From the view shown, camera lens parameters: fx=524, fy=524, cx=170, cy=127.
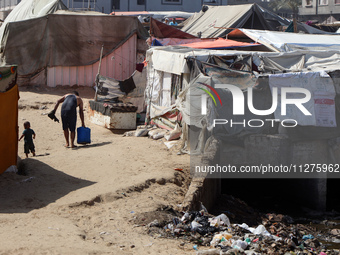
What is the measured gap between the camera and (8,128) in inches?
343

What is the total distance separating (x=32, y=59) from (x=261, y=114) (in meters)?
11.1

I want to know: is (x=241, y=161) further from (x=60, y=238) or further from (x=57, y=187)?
(x=60, y=238)

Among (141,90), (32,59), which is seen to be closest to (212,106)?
(141,90)

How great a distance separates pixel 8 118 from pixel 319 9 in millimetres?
40420

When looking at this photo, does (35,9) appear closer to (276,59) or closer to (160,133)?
(160,133)

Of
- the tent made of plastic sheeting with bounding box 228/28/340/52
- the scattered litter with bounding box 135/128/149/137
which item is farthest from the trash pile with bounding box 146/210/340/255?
the tent made of plastic sheeting with bounding box 228/28/340/52

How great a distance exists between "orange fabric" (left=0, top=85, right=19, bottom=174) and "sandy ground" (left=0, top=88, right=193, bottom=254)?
0.33 meters

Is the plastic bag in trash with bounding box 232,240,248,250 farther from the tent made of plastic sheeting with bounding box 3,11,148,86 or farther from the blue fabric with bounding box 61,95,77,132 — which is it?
the tent made of plastic sheeting with bounding box 3,11,148,86

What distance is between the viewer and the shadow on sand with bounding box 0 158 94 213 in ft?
23.9

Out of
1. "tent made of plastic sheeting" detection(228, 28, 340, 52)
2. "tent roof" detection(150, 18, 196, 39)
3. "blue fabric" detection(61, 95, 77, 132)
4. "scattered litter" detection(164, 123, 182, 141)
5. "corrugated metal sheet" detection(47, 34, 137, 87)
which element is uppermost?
"tent roof" detection(150, 18, 196, 39)

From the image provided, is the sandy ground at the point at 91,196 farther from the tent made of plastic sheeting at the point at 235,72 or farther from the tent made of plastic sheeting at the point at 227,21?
the tent made of plastic sheeting at the point at 227,21

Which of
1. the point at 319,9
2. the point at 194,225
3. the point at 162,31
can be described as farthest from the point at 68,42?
the point at 319,9

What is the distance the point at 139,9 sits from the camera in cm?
3634

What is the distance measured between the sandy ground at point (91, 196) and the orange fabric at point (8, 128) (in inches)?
13.1
